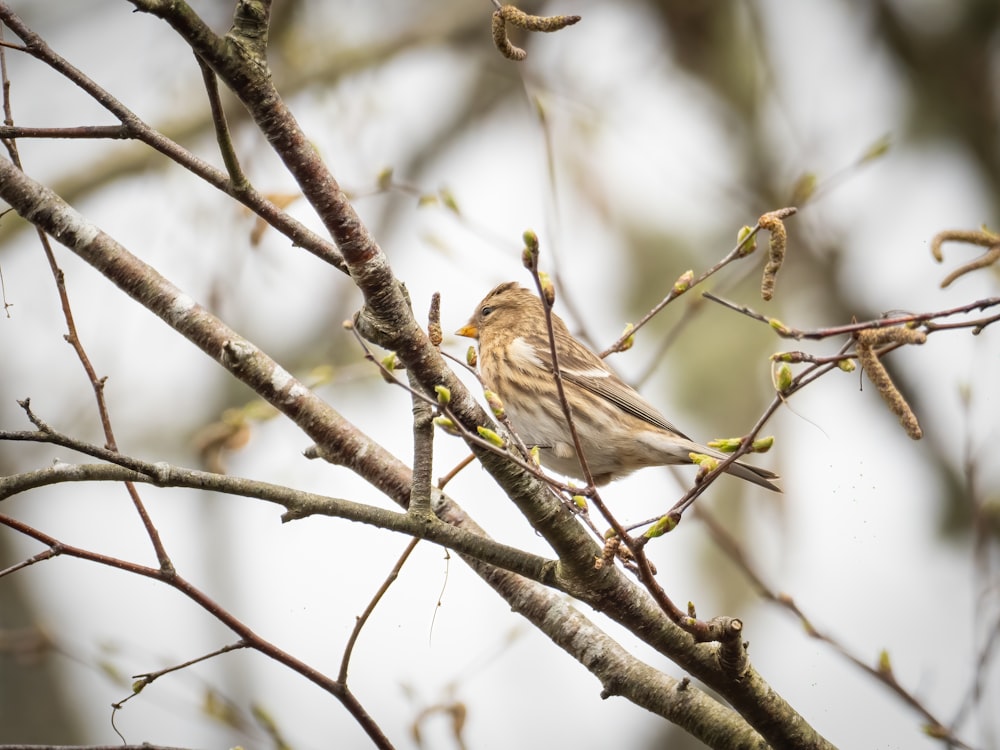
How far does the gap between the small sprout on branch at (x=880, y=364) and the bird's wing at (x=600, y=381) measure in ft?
8.93

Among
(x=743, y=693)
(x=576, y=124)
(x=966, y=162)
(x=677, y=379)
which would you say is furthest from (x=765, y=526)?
(x=743, y=693)

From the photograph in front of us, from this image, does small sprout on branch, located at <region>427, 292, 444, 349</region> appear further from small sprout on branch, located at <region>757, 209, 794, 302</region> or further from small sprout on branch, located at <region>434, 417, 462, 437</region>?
small sprout on branch, located at <region>757, 209, 794, 302</region>

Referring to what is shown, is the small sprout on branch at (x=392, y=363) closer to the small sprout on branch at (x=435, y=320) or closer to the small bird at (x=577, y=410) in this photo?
the small sprout on branch at (x=435, y=320)

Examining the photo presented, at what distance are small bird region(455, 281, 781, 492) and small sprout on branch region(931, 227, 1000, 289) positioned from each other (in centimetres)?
191

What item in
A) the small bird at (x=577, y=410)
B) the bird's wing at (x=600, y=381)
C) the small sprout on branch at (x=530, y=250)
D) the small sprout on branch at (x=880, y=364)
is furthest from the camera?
the bird's wing at (x=600, y=381)

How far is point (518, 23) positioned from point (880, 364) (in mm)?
1040

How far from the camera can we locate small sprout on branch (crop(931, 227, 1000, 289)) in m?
2.38

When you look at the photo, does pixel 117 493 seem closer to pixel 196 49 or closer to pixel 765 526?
pixel 765 526

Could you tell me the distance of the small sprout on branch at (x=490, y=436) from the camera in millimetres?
2348

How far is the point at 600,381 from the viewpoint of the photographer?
5262 mm

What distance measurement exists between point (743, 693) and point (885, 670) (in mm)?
826

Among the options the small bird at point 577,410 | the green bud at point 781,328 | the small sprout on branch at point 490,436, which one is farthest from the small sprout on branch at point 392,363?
the small bird at point 577,410

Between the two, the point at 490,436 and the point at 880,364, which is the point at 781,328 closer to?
the point at 880,364

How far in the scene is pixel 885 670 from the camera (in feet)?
10.6
